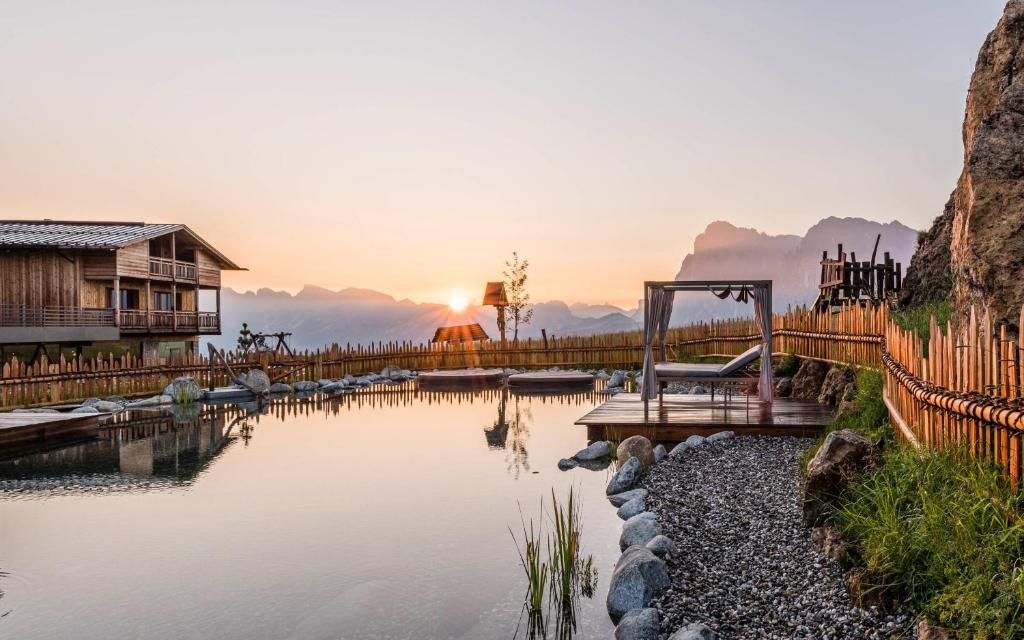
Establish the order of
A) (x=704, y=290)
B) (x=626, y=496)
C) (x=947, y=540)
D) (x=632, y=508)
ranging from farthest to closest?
(x=704, y=290), (x=626, y=496), (x=632, y=508), (x=947, y=540)

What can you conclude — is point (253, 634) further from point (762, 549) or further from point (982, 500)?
point (982, 500)

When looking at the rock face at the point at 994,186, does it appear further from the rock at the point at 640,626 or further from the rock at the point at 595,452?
the rock at the point at 595,452

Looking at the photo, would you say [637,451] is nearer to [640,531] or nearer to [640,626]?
[640,531]

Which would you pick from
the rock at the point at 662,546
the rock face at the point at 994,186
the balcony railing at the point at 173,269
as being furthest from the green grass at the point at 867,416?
the balcony railing at the point at 173,269

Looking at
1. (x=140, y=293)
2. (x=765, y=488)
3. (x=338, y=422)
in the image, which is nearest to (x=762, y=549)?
(x=765, y=488)

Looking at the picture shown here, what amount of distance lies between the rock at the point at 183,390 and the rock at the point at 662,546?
16466 millimetres

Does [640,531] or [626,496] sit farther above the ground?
[640,531]

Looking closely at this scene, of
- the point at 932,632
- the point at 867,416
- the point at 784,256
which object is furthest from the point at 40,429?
the point at 784,256

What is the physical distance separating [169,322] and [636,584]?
27927mm

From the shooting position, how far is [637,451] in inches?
357

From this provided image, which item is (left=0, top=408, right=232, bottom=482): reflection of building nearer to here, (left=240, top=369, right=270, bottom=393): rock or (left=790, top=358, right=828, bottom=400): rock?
(left=240, top=369, right=270, bottom=393): rock

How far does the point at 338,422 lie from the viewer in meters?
14.8

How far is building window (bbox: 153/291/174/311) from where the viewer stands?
98.5 feet

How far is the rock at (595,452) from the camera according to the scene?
10.1m
